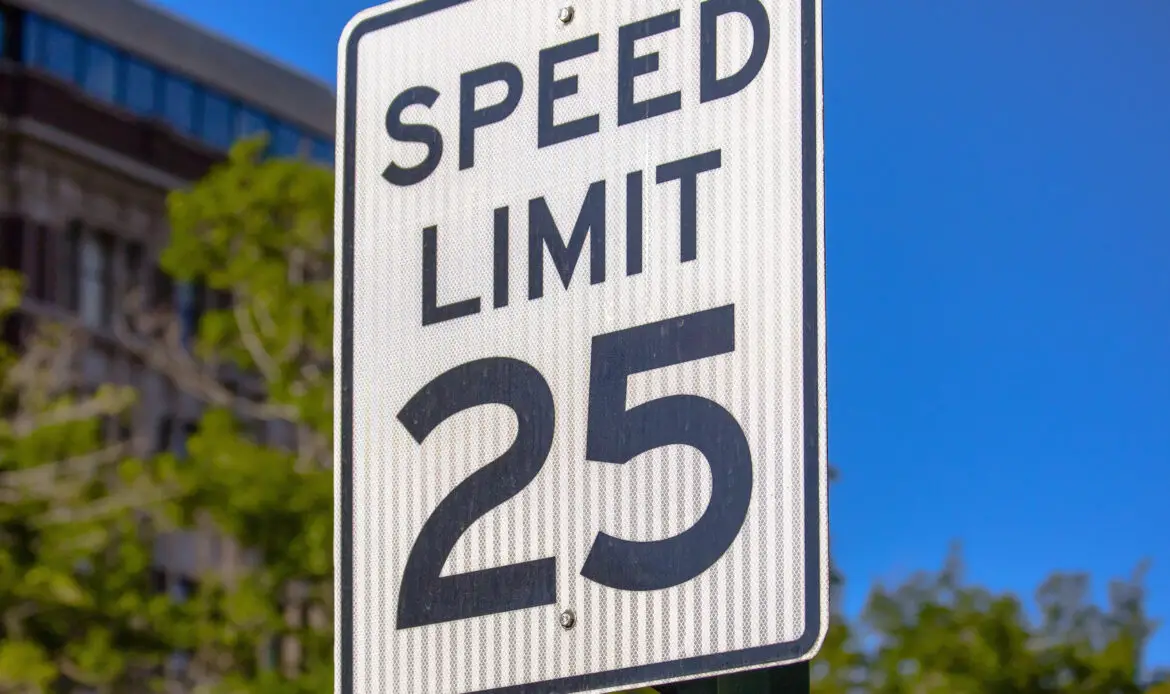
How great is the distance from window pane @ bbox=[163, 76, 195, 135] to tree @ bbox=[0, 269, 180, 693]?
692 inches

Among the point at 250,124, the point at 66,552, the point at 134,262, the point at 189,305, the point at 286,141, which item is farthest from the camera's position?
the point at 286,141

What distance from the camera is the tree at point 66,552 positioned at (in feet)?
75.1

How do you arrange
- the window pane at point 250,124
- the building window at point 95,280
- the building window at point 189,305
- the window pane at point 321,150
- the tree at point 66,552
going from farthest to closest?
the window pane at point 321,150 → the window pane at point 250,124 → the building window at point 189,305 → the building window at point 95,280 → the tree at point 66,552

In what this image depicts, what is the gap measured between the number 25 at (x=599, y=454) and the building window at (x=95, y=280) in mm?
37384

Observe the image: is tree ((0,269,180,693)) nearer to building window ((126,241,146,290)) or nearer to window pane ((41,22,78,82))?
building window ((126,241,146,290))

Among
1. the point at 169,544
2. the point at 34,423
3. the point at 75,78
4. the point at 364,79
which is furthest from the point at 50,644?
the point at 364,79

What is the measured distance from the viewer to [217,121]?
43688mm

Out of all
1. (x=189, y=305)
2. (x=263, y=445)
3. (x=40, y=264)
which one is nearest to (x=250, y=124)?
(x=189, y=305)

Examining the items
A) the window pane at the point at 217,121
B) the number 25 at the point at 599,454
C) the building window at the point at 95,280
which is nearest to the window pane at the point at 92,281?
the building window at the point at 95,280

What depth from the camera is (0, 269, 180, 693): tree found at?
22891 mm

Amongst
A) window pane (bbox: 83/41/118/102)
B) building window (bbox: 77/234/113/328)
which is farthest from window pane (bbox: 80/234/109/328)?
window pane (bbox: 83/41/118/102)

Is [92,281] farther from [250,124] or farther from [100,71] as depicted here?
[250,124]

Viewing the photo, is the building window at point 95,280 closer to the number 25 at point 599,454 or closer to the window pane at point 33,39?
the window pane at point 33,39

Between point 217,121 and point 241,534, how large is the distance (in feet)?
67.4
